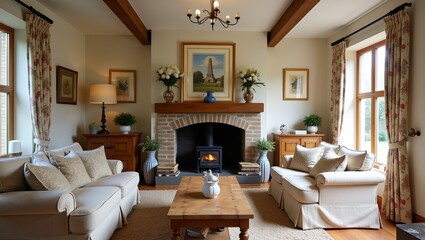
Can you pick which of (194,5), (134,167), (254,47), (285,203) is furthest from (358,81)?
(134,167)

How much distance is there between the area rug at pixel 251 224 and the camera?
2.74 metres

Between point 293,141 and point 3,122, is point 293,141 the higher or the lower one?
the lower one

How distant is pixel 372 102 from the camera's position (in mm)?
4258

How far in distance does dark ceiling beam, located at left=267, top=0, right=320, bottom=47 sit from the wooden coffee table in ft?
8.59

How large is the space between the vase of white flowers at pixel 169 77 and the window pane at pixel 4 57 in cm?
225

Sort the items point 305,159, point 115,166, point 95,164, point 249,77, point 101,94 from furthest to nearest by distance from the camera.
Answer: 1. point 249,77
2. point 101,94
3. point 305,159
4. point 115,166
5. point 95,164

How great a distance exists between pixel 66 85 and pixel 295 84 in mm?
4532

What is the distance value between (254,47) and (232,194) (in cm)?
334

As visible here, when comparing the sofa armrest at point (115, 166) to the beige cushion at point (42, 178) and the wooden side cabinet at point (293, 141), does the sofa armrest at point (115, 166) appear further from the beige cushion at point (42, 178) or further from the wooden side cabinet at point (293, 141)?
the wooden side cabinet at point (293, 141)

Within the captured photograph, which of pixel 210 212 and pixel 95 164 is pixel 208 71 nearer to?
pixel 95 164

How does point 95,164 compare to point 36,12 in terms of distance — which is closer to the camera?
point 95,164

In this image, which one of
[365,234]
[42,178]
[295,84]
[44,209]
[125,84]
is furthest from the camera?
[295,84]

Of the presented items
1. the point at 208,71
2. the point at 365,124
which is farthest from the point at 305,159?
the point at 208,71

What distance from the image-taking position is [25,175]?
2408 mm
